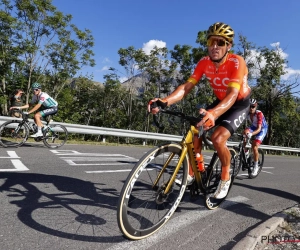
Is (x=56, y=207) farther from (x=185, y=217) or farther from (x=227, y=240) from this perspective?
(x=227, y=240)

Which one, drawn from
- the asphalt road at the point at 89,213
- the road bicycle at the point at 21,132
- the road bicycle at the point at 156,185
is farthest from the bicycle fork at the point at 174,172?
the road bicycle at the point at 21,132

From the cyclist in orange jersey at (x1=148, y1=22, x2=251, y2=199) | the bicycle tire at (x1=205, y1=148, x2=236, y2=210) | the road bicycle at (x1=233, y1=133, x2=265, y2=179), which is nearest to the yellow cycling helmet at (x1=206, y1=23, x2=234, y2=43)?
the cyclist in orange jersey at (x1=148, y1=22, x2=251, y2=199)

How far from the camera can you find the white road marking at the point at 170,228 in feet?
8.38

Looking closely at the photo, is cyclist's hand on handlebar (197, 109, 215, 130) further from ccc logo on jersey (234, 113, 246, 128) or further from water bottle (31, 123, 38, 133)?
water bottle (31, 123, 38, 133)

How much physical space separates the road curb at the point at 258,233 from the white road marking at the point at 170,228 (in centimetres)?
73

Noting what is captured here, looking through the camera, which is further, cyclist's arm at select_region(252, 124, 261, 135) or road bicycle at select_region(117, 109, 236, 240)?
cyclist's arm at select_region(252, 124, 261, 135)

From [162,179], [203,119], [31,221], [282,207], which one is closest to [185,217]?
[162,179]

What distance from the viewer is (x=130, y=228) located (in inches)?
99.9

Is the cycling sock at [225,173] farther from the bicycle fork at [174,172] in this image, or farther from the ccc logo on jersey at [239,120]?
the bicycle fork at [174,172]

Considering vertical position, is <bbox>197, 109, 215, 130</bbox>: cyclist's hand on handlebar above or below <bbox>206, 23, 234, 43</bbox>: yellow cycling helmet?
below

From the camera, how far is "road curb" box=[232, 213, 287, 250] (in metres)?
2.67

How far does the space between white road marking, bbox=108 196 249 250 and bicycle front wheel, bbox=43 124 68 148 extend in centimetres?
690

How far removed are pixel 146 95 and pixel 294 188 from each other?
104 feet

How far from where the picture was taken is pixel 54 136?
9.60 meters
